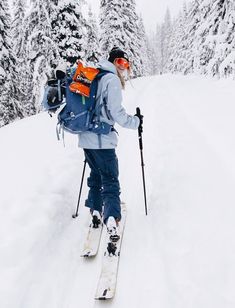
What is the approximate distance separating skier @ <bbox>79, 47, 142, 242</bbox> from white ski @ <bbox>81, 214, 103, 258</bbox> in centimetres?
32

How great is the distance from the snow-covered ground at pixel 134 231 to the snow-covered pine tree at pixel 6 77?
16.0 meters

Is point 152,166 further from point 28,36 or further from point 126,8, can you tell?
point 126,8

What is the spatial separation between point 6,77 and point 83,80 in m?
21.0

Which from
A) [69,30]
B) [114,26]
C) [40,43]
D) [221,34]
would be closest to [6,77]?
[40,43]

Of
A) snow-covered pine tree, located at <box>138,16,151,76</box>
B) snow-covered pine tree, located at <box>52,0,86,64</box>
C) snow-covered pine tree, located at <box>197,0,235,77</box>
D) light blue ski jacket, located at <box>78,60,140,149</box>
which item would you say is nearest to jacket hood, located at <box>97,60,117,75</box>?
light blue ski jacket, located at <box>78,60,140,149</box>

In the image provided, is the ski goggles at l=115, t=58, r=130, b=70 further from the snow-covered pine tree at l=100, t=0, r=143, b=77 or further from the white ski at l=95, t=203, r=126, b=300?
the snow-covered pine tree at l=100, t=0, r=143, b=77

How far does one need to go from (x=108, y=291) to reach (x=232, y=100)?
10.4 meters

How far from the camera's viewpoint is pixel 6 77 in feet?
73.3

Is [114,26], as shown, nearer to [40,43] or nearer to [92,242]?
[40,43]

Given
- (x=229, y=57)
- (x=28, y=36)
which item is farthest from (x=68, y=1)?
(x=229, y=57)

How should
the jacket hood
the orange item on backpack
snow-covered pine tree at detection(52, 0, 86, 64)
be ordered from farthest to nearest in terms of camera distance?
snow-covered pine tree at detection(52, 0, 86, 64)
the jacket hood
the orange item on backpack

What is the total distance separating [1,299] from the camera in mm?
2902

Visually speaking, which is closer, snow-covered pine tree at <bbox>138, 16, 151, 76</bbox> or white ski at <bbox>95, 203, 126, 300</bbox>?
white ski at <bbox>95, 203, 126, 300</bbox>

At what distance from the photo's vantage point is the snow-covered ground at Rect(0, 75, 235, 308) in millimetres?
3227
